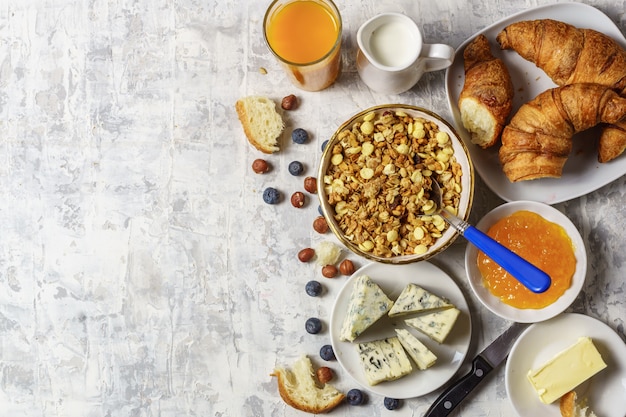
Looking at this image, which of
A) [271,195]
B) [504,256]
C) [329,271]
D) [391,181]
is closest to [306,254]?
[329,271]

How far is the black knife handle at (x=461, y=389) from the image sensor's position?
1846 mm

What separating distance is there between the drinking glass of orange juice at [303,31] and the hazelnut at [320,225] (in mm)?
420

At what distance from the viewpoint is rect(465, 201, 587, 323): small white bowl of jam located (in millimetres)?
1788

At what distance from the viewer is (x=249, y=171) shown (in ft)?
6.43

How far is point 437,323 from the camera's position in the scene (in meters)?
1.82

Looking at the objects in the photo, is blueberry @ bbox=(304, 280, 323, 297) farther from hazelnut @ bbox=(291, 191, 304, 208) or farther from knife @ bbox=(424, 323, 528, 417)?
knife @ bbox=(424, 323, 528, 417)

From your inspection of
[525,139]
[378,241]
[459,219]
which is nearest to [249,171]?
[378,241]

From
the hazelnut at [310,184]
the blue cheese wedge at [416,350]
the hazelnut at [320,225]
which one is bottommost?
the blue cheese wedge at [416,350]

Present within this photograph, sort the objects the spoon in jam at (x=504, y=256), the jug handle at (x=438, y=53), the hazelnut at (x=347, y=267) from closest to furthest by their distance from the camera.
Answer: the spoon in jam at (x=504, y=256) → the jug handle at (x=438, y=53) → the hazelnut at (x=347, y=267)

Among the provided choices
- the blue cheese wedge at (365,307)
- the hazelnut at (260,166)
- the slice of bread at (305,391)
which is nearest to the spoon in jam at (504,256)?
the blue cheese wedge at (365,307)

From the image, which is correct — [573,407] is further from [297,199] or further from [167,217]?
[167,217]

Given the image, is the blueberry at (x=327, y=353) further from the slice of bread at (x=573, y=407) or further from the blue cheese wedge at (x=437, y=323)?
the slice of bread at (x=573, y=407)

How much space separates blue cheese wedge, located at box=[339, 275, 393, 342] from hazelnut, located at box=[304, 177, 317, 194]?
0.31 metres

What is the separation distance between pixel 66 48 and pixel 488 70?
1.30 m
